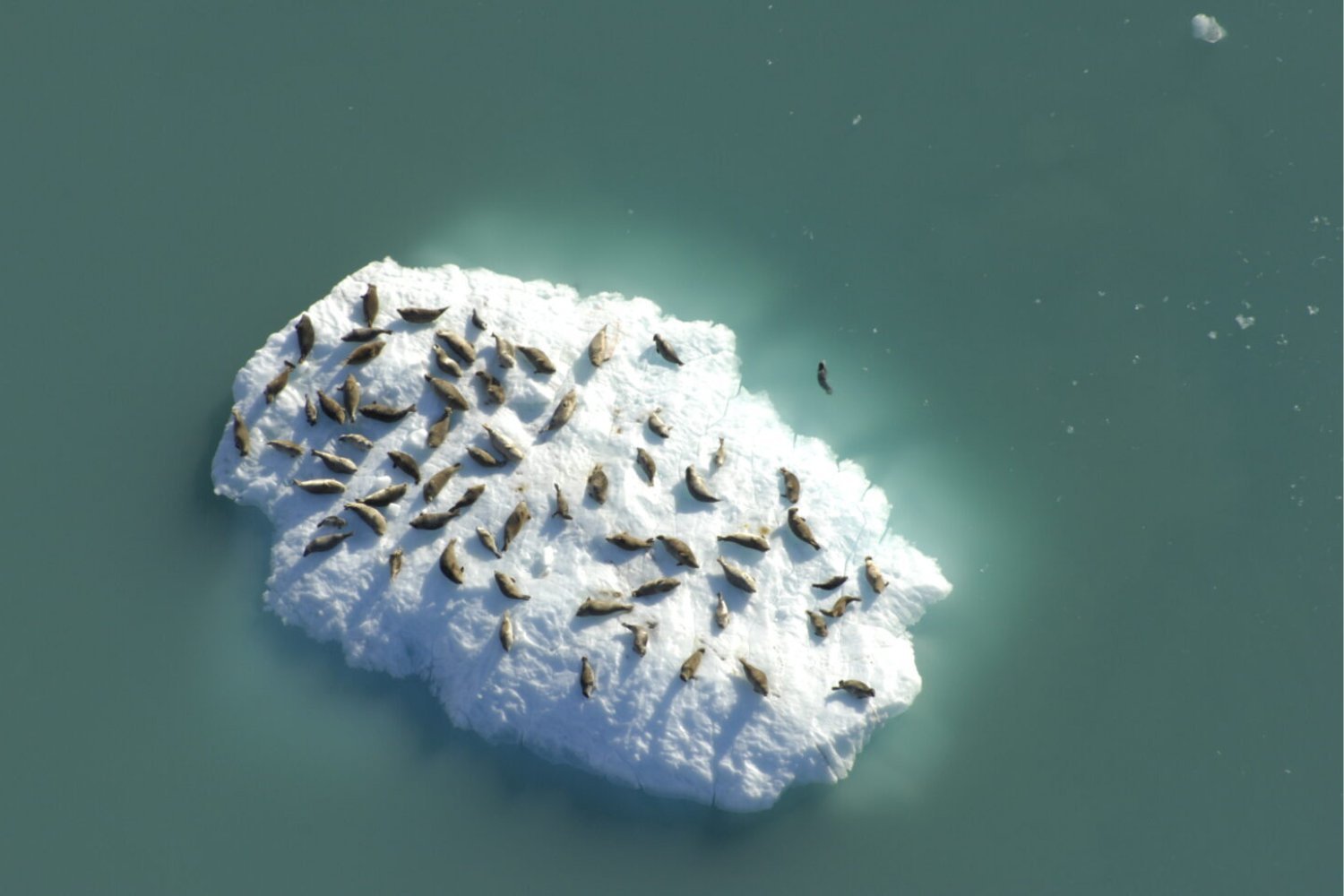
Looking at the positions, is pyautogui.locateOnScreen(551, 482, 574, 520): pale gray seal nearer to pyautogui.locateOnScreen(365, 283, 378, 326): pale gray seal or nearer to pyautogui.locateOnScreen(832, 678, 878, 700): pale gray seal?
pyautogui.locateOnScreen(365, 283, 378, 326): pale gray seal

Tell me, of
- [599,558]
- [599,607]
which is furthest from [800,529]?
[599,607]

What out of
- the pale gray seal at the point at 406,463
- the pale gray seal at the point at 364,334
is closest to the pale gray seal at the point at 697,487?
the pale gray seal at the point at 406,463

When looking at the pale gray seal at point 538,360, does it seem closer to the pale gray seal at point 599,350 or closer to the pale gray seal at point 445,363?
the pale gray seal at point 599,350

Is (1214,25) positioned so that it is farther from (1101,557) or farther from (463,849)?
(463,849)

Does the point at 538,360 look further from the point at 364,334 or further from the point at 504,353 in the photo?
the point at 364,334

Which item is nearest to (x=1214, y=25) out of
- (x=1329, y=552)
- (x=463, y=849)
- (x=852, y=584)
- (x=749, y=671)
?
(x=1329, y=552)
